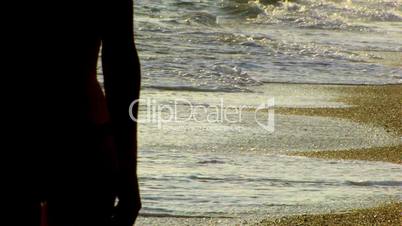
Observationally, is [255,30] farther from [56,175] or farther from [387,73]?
[56,175]

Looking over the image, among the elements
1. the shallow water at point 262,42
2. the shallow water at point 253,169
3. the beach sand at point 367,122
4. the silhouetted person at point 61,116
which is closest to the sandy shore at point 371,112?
the beach sand at point 367,122

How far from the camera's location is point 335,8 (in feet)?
87.2

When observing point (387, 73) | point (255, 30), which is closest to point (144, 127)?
point (387, 73)

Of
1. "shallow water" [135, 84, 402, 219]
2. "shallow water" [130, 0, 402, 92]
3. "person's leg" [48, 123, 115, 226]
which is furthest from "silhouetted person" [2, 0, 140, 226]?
"shallow water" [130, 0, 402, 92]

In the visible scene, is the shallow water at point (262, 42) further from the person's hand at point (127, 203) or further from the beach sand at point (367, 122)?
the person's hand at point (127, 203)

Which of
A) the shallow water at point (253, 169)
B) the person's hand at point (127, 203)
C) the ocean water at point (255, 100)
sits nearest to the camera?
the person's hand at point (127, 203)

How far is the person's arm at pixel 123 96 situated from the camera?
8.40 ft

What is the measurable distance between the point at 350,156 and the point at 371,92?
4490mm

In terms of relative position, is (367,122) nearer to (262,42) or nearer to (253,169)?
(253,169)

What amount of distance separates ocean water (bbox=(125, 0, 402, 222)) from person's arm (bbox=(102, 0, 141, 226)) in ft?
11.6

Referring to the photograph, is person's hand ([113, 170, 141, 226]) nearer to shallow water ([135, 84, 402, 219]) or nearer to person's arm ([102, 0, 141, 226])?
person's arm ([102, 0, 141, 226])

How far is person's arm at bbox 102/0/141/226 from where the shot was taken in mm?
2561

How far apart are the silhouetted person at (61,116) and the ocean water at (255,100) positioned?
3.66 meters

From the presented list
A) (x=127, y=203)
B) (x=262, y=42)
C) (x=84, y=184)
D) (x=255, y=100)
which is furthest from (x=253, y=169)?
(x=262, y=42)
